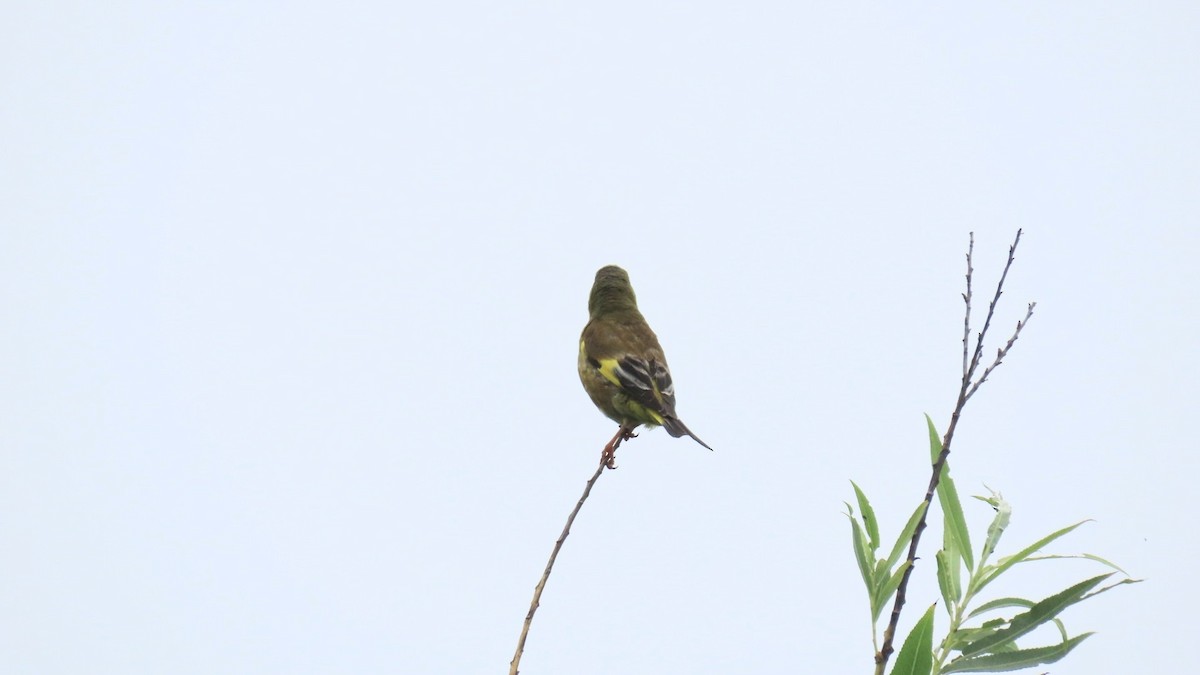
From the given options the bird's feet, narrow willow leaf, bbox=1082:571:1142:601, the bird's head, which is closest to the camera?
narrow willow leaf, bbox=1082:571:1142:601

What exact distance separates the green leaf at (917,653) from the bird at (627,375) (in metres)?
4.21

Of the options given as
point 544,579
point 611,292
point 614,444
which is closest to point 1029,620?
→ point 544,579

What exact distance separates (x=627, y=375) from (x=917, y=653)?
5304 mm

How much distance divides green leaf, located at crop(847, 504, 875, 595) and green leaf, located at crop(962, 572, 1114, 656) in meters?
0.24

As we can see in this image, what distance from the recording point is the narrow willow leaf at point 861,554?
8.43ft

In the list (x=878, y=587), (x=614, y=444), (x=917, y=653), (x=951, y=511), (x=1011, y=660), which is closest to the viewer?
(x=917, y=653)

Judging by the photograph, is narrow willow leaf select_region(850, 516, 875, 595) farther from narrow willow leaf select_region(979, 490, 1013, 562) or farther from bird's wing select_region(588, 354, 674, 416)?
bird's wing select_region(588, 354, 674, 416)

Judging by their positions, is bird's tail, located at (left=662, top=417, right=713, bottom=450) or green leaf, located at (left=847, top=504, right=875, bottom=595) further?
bird's tail, located at (left=662, top=417, right=713, bottom=450)

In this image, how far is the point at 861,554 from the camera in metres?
2.61

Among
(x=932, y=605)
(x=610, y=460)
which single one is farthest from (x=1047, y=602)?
(x=610, y=460)

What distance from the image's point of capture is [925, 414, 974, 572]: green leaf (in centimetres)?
256

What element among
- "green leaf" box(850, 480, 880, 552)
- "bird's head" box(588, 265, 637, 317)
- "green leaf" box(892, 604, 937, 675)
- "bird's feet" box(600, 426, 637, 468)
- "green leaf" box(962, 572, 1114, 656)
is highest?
"bird's head" box(588, 265, 637, 317)

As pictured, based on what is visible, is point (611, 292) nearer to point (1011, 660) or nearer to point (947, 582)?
point (947, 582)

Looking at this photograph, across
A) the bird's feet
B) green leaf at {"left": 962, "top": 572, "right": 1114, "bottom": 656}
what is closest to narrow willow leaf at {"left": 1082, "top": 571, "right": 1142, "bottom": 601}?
green leaf at {"left": 962, "top": 572, "right": 1114, "bottom": 656}
